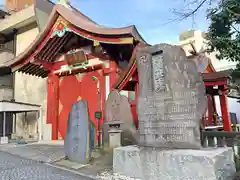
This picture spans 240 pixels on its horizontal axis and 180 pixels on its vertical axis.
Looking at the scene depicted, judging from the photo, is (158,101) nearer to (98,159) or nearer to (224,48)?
(98,159)

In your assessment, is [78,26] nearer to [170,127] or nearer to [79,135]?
[79,135]

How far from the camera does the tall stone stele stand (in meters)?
4.19

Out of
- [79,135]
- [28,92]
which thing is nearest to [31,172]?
[79,135]

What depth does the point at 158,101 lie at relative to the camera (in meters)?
Answer: 4.66

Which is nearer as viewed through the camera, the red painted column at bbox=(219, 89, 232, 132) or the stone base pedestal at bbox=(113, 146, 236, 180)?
the stone base pedestal at bbox=(113, 146, 236, 180)

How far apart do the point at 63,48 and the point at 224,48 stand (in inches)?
316

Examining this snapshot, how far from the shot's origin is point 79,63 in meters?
11.0

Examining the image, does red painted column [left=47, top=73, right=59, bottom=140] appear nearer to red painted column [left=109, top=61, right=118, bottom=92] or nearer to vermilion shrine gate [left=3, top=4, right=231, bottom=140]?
vermilion shrine gate [left=3, top=4, right=231, bottom=140]

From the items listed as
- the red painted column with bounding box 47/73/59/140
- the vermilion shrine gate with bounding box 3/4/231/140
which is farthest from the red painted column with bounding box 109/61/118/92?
the red painted column with bounding box 47/73/59/140

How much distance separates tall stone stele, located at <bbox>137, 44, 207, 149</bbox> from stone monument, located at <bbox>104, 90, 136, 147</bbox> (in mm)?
1807

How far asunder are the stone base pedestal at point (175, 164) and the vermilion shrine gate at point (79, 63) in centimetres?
451

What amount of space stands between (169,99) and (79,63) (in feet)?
24.1

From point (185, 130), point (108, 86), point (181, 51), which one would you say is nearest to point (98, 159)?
point (185, 130)

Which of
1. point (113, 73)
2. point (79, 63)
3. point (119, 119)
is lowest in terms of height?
point (119, 119)
